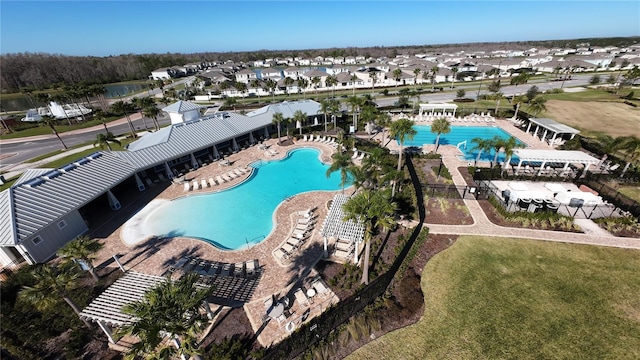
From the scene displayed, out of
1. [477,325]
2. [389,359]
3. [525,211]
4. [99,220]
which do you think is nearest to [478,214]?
[525,211]

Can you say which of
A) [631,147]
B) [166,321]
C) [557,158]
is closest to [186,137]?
[166,321]

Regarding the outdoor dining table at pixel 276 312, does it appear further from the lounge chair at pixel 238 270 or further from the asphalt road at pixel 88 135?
the asphalt road at pixel 88 135

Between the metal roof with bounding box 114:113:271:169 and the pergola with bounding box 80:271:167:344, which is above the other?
the metal roof with bounding box 114:113:271:169

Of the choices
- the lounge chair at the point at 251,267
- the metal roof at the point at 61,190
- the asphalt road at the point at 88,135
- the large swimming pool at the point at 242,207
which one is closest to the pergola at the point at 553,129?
the asphalt road at the point at 88,135

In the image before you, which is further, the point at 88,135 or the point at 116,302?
the point at 88,135

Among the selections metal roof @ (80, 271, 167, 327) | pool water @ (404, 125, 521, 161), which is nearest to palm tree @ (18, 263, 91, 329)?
metal roof @ (80, 271, 167, 327)

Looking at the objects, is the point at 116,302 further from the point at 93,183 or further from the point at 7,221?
the point at 93,183

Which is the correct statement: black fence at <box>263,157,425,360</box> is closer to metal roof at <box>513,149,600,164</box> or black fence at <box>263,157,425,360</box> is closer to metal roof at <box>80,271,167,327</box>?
metal roof at <box>80,271,167,327</box>
